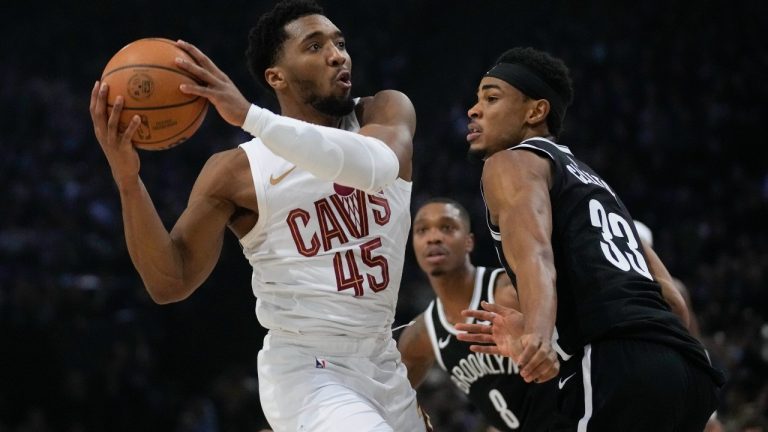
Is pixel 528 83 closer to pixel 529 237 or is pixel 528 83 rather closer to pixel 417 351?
pixel 529 237

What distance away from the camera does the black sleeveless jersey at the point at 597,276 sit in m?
3.24

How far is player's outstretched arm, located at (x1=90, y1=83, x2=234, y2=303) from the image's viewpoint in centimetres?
350

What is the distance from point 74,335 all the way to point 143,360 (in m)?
0.77

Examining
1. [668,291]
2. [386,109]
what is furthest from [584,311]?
[386,109]

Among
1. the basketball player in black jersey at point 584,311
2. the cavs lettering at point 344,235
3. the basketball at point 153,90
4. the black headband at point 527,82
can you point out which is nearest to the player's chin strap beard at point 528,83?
the black headband at point 527,82

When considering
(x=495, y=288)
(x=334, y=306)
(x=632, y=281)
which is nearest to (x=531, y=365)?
(x=632, y=281)

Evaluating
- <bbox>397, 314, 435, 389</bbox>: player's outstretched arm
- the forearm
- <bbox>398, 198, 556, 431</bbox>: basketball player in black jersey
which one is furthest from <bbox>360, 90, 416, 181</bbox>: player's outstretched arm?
<bbox>397, 314, 435, 389</bbox>: player's outstretched arm

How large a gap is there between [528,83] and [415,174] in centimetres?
948

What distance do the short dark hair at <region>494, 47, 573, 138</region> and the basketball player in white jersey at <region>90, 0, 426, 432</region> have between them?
53 centimetres

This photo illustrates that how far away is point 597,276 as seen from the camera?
3266mm

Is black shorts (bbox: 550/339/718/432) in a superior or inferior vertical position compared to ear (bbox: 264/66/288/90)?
inferior

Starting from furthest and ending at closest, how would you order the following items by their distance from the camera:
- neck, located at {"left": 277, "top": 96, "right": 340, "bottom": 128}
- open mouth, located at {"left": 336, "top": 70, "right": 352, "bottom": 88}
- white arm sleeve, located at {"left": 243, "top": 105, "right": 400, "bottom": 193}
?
neck, located at {"left": 277, "top": 96, "right": 340, "bottom": 128}
open mouth, located at {"left": 336, "top": 70, "right": 352, "bottom": 88}
white arm sleeve, located at {"left": 243, "top": 105, "right": 400, "bottom": 193}

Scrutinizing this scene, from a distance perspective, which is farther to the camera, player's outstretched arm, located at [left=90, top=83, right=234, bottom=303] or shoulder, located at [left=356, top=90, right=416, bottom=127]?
shoulder, located at [left=356, top=90, right=416, bottom=127]

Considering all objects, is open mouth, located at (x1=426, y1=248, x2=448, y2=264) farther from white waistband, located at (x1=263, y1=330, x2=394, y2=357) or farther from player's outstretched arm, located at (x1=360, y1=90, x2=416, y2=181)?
white waistband, located at (x1=263, y1=330, x2=394, y2=357)
